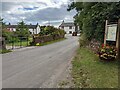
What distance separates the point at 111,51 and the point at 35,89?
453 cm

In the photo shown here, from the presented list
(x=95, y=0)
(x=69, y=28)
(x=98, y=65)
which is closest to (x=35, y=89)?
(x=98, y=65)

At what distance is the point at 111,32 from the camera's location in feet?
35.1

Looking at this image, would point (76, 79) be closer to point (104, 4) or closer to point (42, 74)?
point (42, 74)

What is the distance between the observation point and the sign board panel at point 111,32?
10.4 m

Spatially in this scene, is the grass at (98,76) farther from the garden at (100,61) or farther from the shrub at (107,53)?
the shrub at (107,53)

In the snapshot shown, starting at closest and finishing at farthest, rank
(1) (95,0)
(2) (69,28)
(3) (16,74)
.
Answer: (3) (16,74) → (1) (95,0) → (2) (69,28)

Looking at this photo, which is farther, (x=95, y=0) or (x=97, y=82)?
(x=95, y=0)

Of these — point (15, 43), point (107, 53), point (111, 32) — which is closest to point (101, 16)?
point (111, 32)

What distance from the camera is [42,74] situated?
29.0 feet

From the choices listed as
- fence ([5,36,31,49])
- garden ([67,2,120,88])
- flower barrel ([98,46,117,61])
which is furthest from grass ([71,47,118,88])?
fence ([5,36,31,49])

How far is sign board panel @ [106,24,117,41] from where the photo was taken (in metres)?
10.4

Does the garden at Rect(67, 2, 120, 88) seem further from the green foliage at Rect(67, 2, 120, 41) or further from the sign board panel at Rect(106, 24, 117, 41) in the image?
the sign board panel at Rect(106, 24, 117, 41)

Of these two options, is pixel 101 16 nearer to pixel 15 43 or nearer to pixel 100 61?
pixel 100 61

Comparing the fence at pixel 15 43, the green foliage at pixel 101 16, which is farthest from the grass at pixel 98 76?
the fence at pixel 15 43
